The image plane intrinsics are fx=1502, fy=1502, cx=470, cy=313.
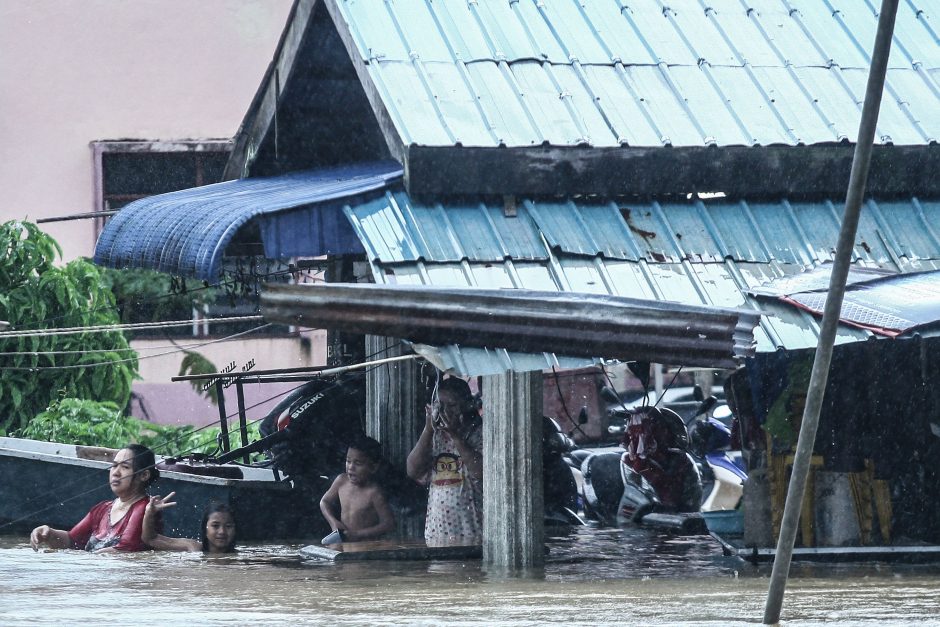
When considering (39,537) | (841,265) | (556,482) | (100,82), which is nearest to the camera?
(841,265)

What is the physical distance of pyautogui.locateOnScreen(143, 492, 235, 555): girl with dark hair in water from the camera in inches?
460

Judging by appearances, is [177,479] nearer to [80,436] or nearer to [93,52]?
[80,436]

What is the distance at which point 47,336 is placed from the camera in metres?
16.8

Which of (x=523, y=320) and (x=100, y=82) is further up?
(x=100, y=82)

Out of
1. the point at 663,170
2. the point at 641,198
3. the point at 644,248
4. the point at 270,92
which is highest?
the point at 270,92

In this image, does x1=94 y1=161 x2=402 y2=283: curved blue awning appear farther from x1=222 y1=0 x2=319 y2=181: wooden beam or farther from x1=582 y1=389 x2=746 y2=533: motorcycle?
x1=582 y1=389 x2=746 y2=533: motorcycle

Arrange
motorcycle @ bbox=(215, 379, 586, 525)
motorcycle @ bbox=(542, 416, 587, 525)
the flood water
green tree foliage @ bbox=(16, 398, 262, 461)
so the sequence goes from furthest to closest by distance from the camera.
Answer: green tree foliage @ bbox=(16, 398, 262, 461) → motorcycle @ bbox=(542, 416, 587, 525) → motorcycle @ bbox=(215, 379, 586, 525) → the flood water

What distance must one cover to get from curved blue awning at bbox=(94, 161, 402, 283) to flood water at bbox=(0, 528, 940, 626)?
2.02m

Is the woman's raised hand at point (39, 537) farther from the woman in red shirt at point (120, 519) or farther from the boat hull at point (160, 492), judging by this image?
the boat hull at point (160, 492)

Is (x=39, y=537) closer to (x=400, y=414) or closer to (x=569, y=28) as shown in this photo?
(x=400, y=414)

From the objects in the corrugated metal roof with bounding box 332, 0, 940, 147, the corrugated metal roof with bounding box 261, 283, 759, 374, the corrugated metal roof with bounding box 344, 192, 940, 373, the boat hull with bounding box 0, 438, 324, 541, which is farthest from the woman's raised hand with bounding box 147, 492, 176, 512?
the corrugated metal roof with bounding box 332, 0, 940, 147

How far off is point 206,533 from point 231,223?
355cm

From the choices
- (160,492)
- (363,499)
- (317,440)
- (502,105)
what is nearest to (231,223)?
(502,105)

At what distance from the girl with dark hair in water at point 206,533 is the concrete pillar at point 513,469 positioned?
3.29 metres
